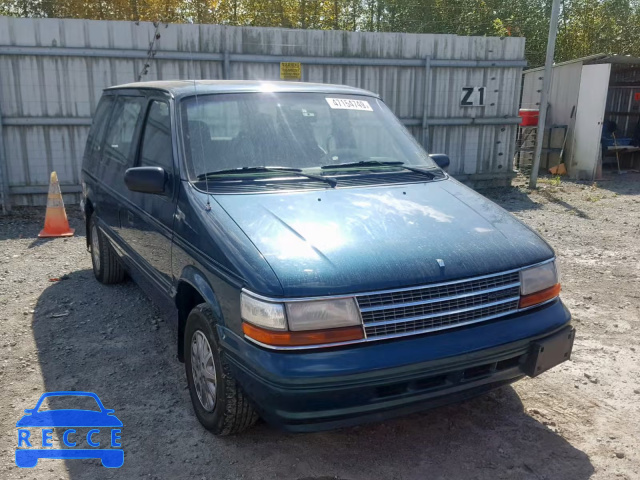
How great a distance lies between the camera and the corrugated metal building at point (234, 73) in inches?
349

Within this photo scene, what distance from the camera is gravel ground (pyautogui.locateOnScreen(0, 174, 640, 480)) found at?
3.13 metres

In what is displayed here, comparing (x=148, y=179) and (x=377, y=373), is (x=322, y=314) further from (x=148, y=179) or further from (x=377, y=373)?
(x=148, y=179)

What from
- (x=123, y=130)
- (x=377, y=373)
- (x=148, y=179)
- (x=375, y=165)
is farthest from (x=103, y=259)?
(x=377, y=373)

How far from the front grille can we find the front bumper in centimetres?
6

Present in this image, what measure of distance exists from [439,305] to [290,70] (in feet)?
25.4

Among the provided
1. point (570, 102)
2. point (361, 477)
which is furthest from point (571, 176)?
point (361, 477)

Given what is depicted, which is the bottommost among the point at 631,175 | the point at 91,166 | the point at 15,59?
the point at 631,175

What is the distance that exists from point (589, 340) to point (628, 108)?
14.0 metres

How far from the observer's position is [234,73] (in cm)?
964

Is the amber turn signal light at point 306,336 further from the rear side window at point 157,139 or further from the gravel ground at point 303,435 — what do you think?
the rear side window at point 157,139

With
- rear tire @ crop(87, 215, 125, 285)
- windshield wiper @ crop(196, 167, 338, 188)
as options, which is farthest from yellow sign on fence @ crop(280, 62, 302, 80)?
windshield wiper @ crop(196, 167, 338, 188)

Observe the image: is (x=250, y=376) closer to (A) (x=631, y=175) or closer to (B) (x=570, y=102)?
(B) (x=570, y=102)

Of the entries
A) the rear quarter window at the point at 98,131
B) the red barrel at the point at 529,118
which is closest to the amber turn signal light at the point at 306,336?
the rear quarter window at the point at 98,131

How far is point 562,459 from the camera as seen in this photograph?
3223 millimetres
